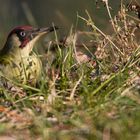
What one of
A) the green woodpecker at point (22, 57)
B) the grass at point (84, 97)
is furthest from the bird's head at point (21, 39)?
the grass at point (84, 97)

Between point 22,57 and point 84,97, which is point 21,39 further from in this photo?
point 84,97

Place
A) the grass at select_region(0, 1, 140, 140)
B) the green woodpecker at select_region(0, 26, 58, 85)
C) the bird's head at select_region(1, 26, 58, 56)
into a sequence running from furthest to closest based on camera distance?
the bird's head at select_region(1, 26, 58, 56) → the green woodpecker at select_region(0, 26, 58, 85) → the grass at select_region(0, 1, 140, 140)

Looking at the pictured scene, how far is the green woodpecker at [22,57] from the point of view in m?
7.66

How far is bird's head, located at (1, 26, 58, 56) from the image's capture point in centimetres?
Answer: 853

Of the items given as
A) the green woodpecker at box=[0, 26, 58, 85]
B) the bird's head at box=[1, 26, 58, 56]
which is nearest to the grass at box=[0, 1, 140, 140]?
the green woodpecker at box=[0, 26, 58, 85]

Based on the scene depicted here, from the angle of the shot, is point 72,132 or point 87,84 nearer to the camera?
point 72,132

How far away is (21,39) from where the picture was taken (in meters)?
8.60

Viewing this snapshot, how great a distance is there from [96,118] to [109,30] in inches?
163

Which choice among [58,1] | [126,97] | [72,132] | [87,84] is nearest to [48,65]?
[87,84]

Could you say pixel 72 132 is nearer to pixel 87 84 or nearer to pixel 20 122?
pixel 20 122

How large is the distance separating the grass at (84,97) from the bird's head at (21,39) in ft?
1.24

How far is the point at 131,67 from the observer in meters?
7.42

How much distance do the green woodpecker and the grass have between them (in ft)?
0.48

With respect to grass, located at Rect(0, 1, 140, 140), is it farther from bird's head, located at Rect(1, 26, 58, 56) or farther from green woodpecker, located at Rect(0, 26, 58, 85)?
bird's head, located at Rect(1, 26, 58, 56)
